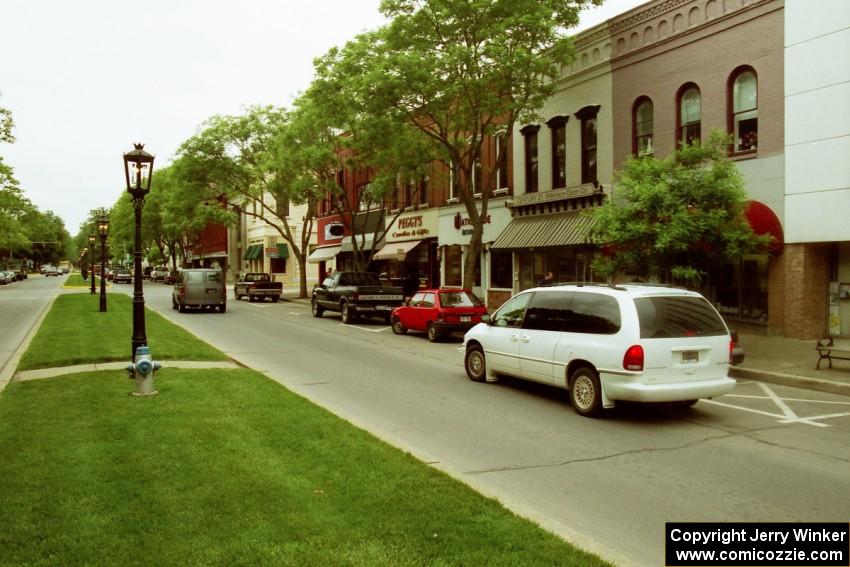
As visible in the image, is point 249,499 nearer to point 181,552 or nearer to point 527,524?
point 181,552

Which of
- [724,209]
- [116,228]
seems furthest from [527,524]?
[116,228]

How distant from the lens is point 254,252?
6581cm

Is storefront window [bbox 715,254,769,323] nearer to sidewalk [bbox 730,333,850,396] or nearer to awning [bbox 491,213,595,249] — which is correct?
sidewalk [bbox 730,333,850,396]

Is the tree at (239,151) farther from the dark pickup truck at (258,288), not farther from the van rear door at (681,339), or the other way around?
the van rear door at (681,339)

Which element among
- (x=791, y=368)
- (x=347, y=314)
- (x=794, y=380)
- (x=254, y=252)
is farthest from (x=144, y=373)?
(x=254, y=252)

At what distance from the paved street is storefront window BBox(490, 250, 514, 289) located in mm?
14643

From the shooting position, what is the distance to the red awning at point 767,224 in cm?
1738

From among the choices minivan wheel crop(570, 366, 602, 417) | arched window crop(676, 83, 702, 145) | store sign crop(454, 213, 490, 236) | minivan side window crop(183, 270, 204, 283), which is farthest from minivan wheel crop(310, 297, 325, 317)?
minivan wheel crop(570, 366, 602, 417)

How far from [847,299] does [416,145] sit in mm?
14191

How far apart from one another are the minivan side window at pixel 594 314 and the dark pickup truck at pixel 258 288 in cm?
3248

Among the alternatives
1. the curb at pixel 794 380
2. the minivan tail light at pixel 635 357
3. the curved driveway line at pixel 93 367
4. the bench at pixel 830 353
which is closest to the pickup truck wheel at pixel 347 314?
the curved driveway line at pixel 93 367

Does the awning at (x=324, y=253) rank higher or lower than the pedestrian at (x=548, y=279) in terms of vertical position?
higher

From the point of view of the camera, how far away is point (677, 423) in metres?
9.16

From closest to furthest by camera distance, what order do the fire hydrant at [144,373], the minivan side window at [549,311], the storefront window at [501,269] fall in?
the fire hydrant at [144,373], the minivan side window at [549,311], the storefront window at [501,269]
